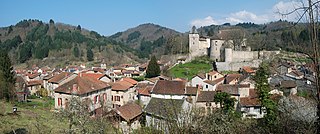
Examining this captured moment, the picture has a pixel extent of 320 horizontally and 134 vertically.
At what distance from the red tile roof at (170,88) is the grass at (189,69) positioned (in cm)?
1534

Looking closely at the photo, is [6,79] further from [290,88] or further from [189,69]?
[290,88]

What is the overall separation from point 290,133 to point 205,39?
5331 centimetres

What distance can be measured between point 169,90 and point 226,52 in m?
24.4

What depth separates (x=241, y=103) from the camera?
25578 mm

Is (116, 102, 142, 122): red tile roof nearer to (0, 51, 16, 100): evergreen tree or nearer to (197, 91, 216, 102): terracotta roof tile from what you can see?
(197, 91, 216, 102): terracotta roof tile

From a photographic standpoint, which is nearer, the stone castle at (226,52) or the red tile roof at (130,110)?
Result: the red tile roof at (130,110)

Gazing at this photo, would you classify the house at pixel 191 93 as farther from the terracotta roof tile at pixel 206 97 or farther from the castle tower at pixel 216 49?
the castle tower at pixel 216 49

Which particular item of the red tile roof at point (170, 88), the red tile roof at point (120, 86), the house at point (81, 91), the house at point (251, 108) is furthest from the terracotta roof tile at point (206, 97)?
the red tile roof at point (120, 86)

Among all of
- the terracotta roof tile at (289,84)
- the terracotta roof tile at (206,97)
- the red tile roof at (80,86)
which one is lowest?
the terracotta roof tile at (206,97)

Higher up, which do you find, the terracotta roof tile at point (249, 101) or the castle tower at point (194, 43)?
the castle tower at point (194, 43)

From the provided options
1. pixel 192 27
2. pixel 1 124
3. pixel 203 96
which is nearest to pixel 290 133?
pixel 1 124

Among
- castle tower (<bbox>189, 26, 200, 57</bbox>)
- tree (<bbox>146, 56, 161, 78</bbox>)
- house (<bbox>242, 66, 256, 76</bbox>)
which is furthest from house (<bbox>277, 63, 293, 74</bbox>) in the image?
castle tower (<bbox>189, 26, 200, 57</bbox>)

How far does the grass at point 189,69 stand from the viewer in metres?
45.9

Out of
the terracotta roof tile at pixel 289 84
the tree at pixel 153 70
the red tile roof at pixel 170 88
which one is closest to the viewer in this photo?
the red tile roof at pixel 170 88
